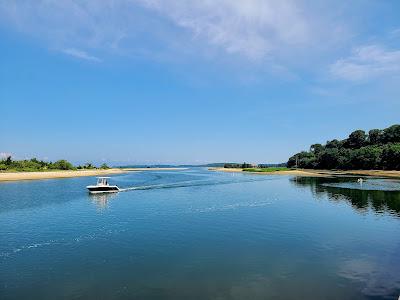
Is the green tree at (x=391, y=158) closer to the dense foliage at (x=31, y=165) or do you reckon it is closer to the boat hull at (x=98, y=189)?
the boat hull at (x=98, y=189)

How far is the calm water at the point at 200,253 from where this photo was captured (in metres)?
21.3

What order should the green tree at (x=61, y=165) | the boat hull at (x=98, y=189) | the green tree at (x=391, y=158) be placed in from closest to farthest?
the boat hull at (x=98, y=189) < the green tree at (x=391, y=158) < the green tree at (x=61, y=165)

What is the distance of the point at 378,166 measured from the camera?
162750 mm

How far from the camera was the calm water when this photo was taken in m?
21.3

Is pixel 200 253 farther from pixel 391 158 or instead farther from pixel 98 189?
pixel 391 158

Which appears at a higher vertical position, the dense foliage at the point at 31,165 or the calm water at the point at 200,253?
the dense foliage at the point at 31,165

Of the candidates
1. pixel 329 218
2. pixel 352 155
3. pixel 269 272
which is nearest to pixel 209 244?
pixel 269 272

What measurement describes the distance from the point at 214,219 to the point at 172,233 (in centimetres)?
1010

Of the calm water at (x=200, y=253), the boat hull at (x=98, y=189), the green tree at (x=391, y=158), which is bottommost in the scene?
the calm water at (x=200, y=253)

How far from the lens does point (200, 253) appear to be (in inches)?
1147

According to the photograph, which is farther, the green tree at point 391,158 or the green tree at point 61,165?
the green tree at point 61,165

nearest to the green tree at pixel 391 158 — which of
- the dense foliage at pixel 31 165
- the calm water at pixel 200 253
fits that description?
the calm water at pixel 200 253

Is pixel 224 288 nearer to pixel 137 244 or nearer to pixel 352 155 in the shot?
pixel 137 244

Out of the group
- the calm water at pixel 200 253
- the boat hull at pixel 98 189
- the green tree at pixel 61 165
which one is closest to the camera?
the calm water at pixel 200 253
